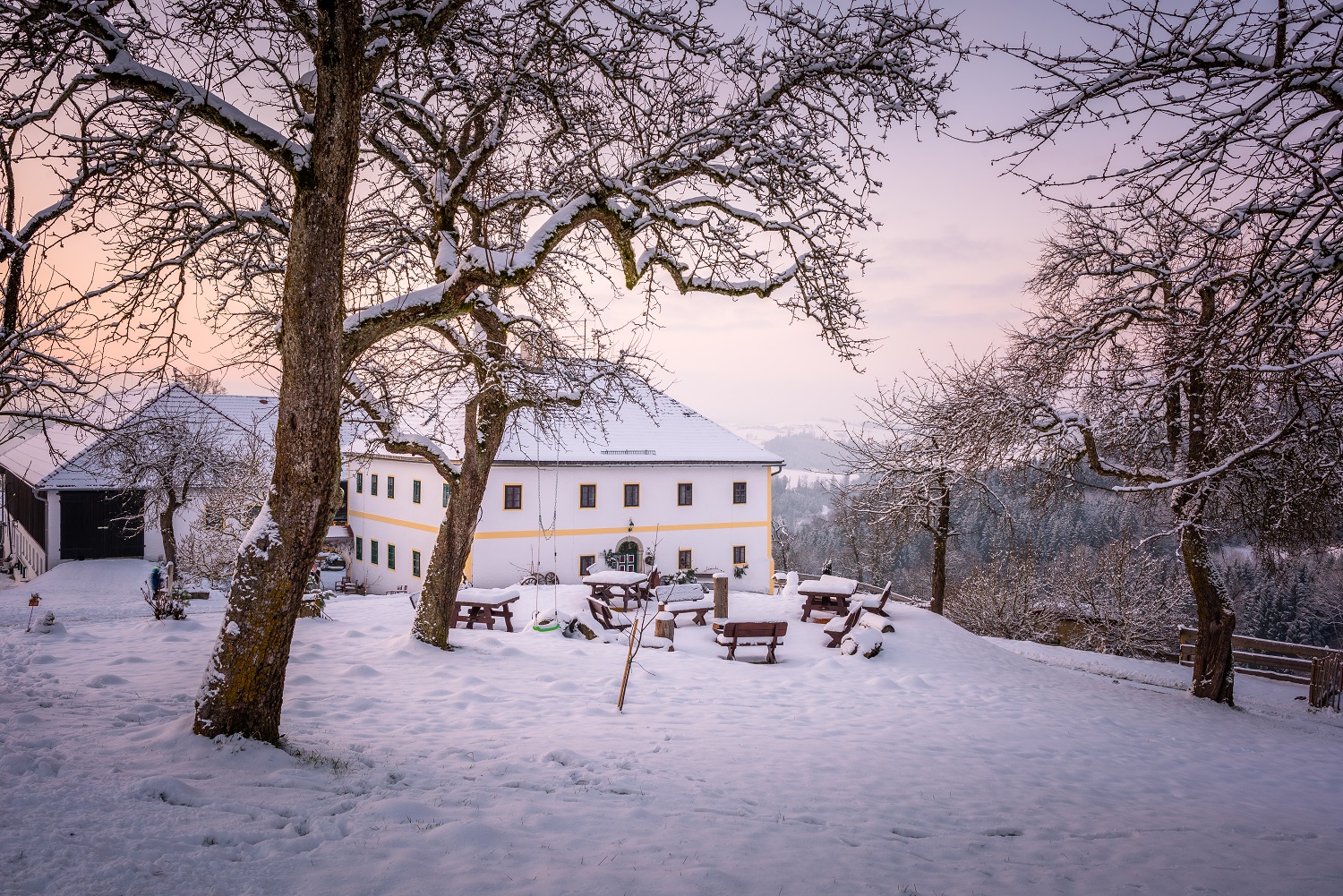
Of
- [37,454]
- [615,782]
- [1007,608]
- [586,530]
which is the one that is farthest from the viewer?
[37,454]

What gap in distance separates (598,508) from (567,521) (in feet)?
4.81

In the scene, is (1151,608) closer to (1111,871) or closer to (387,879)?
(1111,871)

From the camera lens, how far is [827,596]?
16.7 metres

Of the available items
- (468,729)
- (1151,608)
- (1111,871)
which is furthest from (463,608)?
(1151,608)

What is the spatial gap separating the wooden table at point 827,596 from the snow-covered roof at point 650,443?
11144 millimetres

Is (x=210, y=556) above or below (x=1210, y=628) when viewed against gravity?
above

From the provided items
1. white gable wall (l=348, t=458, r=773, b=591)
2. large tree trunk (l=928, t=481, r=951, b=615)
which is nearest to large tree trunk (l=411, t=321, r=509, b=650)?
white gable wall (l=348, t=458, r=773, b=591)

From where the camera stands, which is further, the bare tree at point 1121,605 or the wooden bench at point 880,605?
the bare tree at point 1121,605

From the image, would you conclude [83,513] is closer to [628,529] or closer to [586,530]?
[586,530]

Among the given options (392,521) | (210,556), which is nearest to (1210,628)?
(210,556)

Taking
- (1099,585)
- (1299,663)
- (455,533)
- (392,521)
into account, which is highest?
(455,533)

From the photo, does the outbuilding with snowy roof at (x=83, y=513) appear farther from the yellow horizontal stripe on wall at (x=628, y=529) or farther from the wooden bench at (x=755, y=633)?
the wooden bench at (x=755, y=633)

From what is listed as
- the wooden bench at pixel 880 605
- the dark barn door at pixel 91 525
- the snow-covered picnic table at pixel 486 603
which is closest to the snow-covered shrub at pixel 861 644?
the wooden bench at pixel 880 605

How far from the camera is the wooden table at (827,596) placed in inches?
641
